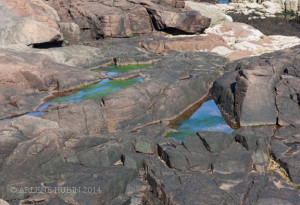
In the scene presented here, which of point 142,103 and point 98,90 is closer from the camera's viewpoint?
point 142,103

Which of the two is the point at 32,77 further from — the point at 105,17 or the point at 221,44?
the point at 221,44

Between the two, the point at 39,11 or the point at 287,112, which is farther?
the point at 39,11

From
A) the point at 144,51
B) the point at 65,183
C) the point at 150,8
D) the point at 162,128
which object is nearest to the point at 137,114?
the point at 162,128

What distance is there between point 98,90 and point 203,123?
3615 millimetres

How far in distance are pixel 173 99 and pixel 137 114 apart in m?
1.33

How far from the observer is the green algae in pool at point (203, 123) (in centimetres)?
927

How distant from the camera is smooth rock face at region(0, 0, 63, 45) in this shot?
14.2m

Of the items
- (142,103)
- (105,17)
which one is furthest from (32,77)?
(105,17)

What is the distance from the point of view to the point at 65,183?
20.9 ft

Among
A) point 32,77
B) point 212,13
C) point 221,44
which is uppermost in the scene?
point 212,13

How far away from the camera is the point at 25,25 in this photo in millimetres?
14445

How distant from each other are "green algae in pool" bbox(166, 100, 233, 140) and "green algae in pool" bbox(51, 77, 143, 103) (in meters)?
2.54

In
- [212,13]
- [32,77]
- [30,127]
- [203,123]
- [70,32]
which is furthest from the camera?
[212,13]

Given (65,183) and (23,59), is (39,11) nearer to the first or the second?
(23,59)
